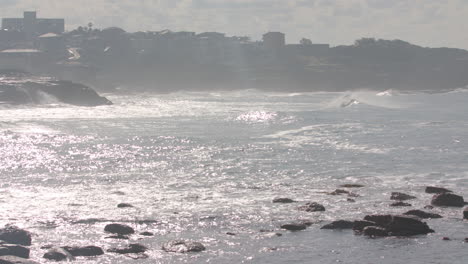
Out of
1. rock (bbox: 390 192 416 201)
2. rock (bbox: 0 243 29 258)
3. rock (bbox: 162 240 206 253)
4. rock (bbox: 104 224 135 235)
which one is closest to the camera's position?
rock (bbox: 0 243 29 258)

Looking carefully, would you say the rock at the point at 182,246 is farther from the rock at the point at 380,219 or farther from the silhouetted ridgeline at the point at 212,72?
the silhouetted ridgeline at the point at 212,72

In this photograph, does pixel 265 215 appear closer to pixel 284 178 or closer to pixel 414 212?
pixel 414 212

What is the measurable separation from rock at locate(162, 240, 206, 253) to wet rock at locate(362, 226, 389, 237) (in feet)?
20.4

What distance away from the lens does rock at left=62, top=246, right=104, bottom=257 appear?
79.4 ft

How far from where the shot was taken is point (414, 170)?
4272 cm

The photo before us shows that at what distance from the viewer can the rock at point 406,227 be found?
27.4 meters

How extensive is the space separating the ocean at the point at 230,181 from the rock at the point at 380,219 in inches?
47.2

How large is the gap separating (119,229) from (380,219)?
32.0 ft

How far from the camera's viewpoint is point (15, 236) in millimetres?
24766

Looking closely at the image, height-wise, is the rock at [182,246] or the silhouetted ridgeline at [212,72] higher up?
the silhouetted ridgeline at [212,72]

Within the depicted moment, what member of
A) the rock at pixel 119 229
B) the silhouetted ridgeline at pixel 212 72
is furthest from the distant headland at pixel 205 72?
the rock at pixel 119 229

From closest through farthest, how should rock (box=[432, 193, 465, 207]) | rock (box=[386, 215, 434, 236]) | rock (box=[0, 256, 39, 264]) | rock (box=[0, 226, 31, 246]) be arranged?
rock (box=[0, 256, 39, 264]) < rock (box=[0, 226, 31, 246]) < rock (box=[386, 215, 434, 236]) < rock (box=[432, 193, 465, 207])

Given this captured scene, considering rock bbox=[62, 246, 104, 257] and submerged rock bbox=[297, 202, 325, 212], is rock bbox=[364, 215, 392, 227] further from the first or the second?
rock bbox=[62, 246, 104, 257]

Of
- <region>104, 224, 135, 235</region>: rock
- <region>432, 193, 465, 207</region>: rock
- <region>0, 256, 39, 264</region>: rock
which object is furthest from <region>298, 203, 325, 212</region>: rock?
<region>0, 256, 39, 264</region>: rock
